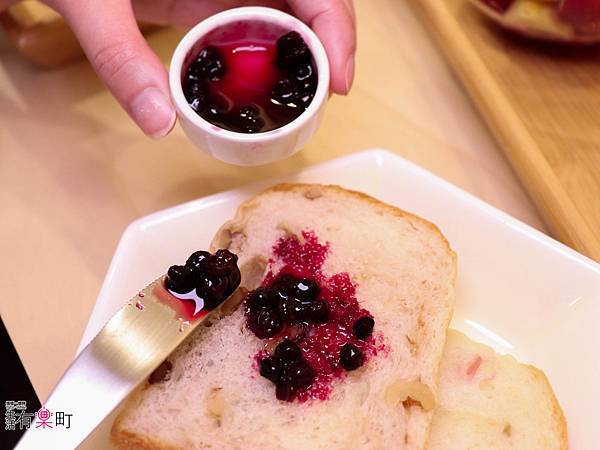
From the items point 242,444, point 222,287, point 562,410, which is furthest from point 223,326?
point 562,410

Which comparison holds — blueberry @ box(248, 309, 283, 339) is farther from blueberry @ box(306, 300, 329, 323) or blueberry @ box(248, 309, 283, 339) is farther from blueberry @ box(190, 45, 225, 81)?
blueberry @ box(190, 45, 225, 81)

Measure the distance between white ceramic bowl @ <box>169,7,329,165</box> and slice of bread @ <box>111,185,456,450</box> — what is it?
0.58 ft

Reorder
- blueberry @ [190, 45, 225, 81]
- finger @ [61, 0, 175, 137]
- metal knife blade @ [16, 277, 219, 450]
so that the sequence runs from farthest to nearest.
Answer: blueberry @ [190, 45, 225, 81] < finger @ [61, 0, 175, 137] < metal knife blade @ [16, 277, 219, 450]

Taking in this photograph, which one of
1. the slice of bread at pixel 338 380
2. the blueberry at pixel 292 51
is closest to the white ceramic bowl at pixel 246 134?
the blueberry at pixel 292 51

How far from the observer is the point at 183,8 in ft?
7.54

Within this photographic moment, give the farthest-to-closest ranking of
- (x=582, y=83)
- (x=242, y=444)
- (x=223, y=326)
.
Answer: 1. (x=582, y=83)
2. (x=223, y=326)
3. (x=242, y=444)

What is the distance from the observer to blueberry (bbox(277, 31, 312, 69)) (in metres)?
→ 1.84

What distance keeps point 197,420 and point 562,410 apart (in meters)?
0.90

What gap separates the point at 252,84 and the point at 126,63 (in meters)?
0.33

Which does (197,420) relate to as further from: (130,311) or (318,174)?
(318,174)

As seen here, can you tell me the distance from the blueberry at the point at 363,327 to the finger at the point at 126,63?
2.23 feet

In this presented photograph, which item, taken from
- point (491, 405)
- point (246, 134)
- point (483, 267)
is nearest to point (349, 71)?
point (246, 134)

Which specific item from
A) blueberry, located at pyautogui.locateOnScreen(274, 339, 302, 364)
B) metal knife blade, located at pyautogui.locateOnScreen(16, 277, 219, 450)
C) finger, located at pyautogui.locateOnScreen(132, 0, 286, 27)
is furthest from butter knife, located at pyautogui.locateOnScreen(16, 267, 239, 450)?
finger, located at pyautogui.locateOnScreen(132, 0, 286, 27)

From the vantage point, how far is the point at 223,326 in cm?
174
